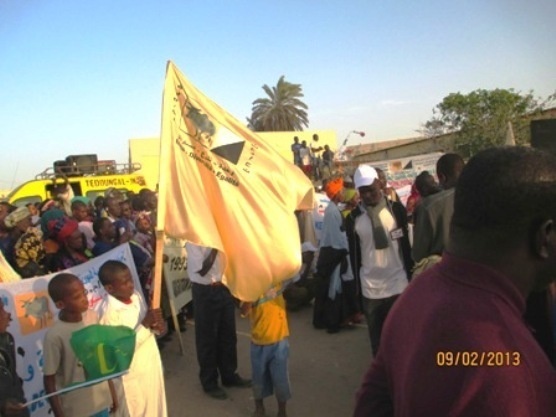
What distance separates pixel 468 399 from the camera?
980 mm

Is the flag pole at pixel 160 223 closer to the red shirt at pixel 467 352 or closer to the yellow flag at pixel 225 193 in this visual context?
the yellow flag at pixel 225 193

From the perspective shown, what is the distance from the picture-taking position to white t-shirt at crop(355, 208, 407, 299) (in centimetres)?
420

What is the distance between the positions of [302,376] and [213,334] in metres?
1.03

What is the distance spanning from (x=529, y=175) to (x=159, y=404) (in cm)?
300

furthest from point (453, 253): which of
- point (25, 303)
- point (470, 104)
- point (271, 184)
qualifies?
point (470, 104)

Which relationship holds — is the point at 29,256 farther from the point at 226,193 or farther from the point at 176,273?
the point at 226,193

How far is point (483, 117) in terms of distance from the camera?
29.0 m

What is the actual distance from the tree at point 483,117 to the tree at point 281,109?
13703mm

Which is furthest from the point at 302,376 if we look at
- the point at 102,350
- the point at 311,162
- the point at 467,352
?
the point at 311,162

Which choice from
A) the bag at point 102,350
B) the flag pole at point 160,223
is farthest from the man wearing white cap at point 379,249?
the bag at point 102,350

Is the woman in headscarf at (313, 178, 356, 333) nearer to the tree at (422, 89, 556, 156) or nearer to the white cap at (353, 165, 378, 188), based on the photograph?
the white cap at (353, 165, 378, 188)

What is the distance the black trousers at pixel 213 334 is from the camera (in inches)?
189

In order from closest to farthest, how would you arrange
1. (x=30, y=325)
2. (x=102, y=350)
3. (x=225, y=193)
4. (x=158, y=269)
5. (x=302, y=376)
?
(x=102, y=350) < (x=158, y=269) < (x=225, y=193) < (x=30, y=325) < (x=302, y=376)

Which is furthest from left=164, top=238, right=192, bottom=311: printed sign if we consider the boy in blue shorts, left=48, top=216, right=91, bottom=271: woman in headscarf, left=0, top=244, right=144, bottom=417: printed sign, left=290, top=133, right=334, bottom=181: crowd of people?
left=290, top=133, right=334, bottom=181: crowd of people
